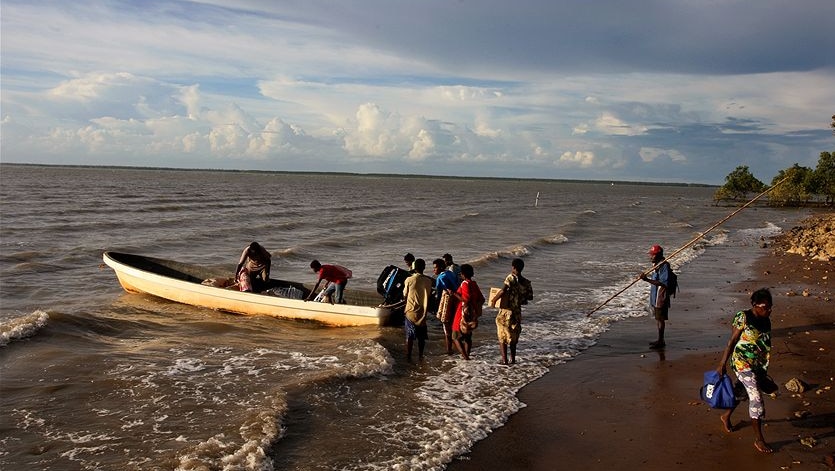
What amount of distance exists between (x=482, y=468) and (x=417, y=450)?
0.81 metres

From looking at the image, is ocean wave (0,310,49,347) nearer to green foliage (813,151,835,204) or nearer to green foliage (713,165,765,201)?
green foliage (813,151,835,204)

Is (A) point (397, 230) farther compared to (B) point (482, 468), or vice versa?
(A) point (397, 230)

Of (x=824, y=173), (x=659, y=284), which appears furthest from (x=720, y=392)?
(x=824, y=173)

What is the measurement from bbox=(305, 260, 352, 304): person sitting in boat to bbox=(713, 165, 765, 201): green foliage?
67.3m

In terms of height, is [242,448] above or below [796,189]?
below

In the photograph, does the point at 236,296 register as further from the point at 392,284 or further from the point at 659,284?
the point at 659,284

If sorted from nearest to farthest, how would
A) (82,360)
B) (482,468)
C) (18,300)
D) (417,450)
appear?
(482,468) → (417,450) → (82,360) → (18,300)

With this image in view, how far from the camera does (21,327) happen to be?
11289mm

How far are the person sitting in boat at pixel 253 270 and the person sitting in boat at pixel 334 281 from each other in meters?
1.66

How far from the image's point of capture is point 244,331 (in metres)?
12.2

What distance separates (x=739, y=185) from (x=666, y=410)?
70.7 metres

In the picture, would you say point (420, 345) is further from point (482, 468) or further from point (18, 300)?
point (18, 300)

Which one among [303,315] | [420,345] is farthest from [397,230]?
[420,345]

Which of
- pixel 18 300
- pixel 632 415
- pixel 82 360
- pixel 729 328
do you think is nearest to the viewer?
pixel 632 415
